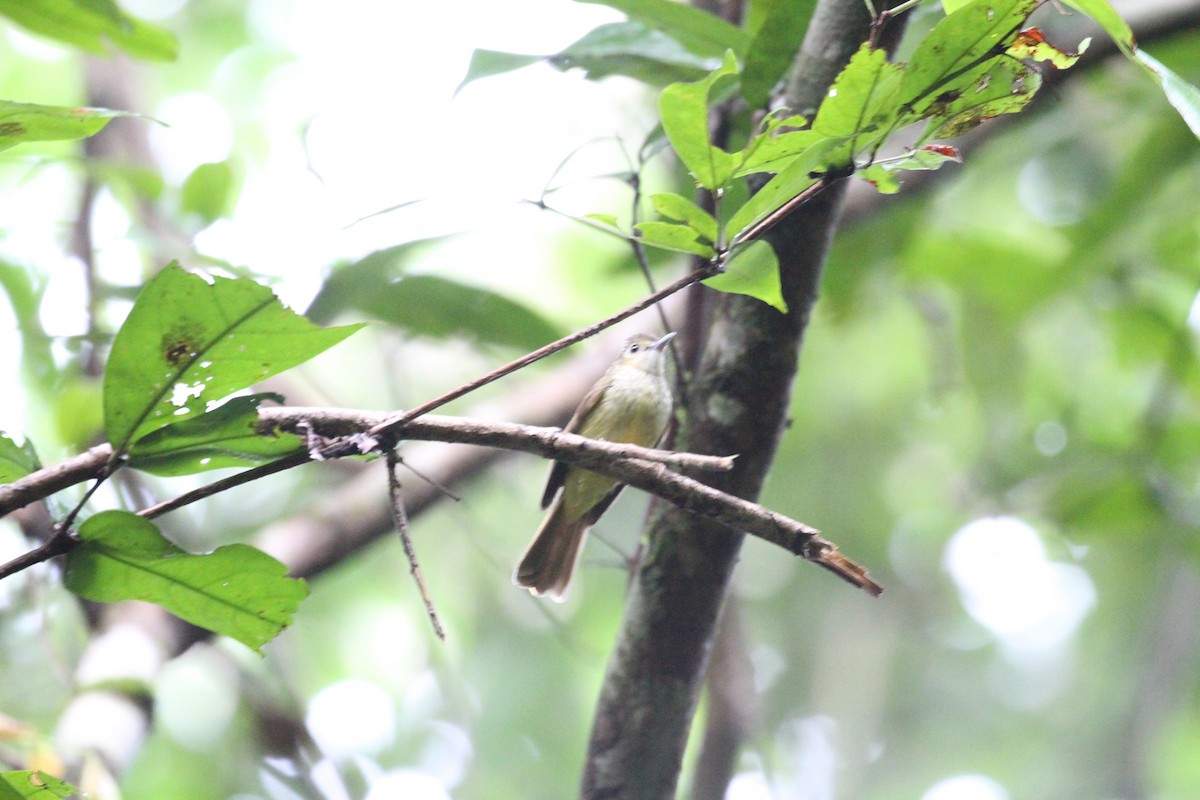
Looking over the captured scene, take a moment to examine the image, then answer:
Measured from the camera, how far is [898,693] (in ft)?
22.1

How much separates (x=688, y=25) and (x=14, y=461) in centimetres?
150

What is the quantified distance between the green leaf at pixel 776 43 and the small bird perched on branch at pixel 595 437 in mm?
680

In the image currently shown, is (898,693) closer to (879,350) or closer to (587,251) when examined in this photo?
(879,350)

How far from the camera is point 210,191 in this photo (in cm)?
299

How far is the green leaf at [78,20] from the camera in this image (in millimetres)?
1879

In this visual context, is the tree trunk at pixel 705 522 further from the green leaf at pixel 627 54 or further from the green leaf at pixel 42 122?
the green leaf at pixel 42 122

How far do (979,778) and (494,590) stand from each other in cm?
360

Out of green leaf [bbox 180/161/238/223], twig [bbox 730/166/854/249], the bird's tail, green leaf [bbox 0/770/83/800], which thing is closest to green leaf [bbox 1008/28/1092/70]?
twig [bbox 730/166/854/249]

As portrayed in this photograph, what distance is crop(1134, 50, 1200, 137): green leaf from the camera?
1.19 metres

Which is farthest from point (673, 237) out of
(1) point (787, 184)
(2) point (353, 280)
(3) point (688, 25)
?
(2) point (353, 280)

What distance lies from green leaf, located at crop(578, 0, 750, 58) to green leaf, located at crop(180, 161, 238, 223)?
1.40 m

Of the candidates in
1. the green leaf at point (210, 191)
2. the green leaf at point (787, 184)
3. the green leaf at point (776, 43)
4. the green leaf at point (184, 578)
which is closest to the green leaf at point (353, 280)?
the green leaf at point (210, 191)

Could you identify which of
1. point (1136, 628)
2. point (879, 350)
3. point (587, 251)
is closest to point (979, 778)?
point (1136, 628)

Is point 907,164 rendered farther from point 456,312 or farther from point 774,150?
point 456,312
